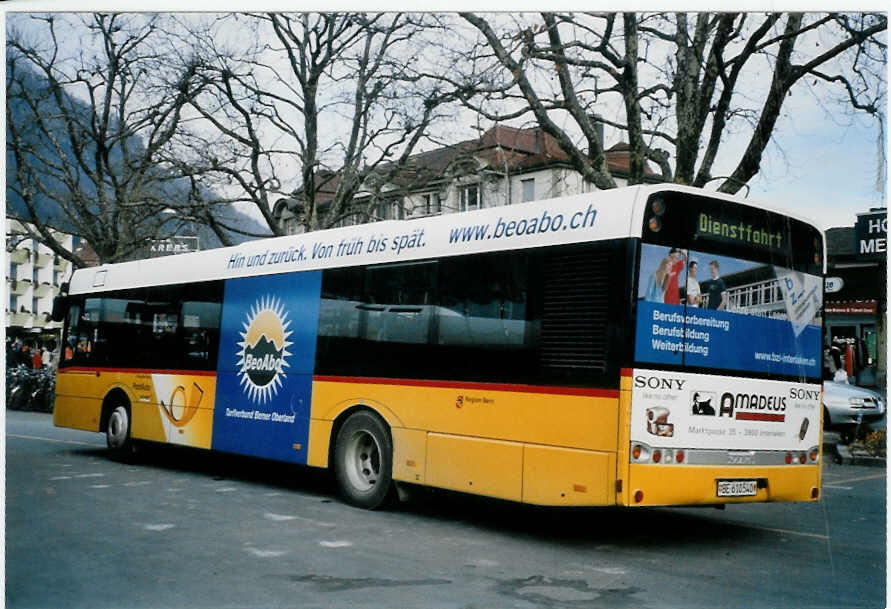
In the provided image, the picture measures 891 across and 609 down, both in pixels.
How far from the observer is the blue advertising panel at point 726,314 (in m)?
7.76

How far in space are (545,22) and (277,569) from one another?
10.0 meters

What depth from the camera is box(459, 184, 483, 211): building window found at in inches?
932

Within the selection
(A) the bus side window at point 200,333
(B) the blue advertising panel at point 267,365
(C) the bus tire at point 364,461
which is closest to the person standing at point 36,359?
(A) the bus side window at point 200,333

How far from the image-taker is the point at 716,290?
8125 mm

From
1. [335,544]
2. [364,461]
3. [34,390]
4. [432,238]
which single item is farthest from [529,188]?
[34,390]

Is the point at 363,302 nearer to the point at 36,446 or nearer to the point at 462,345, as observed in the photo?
the point at 462,345

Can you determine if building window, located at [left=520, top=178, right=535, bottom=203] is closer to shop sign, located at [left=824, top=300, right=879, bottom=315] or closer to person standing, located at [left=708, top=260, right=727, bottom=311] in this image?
shop sign, located at [left=824, top=300, right=879, bottom=315]

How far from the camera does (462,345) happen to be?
29.9ft

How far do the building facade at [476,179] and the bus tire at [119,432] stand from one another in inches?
253

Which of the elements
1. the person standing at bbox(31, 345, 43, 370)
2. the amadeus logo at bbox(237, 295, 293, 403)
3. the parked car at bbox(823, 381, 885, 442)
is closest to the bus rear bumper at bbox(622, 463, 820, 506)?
the amadeus logo at bbox(237, 295, 293, 403)

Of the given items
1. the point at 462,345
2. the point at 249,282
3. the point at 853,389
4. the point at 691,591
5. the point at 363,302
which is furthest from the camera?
the point at 853,389

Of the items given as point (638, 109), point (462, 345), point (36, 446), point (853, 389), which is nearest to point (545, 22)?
point (638, 109)

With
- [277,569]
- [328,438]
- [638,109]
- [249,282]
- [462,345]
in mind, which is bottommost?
[277,569]

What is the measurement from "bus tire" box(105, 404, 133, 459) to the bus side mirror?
222 cm
